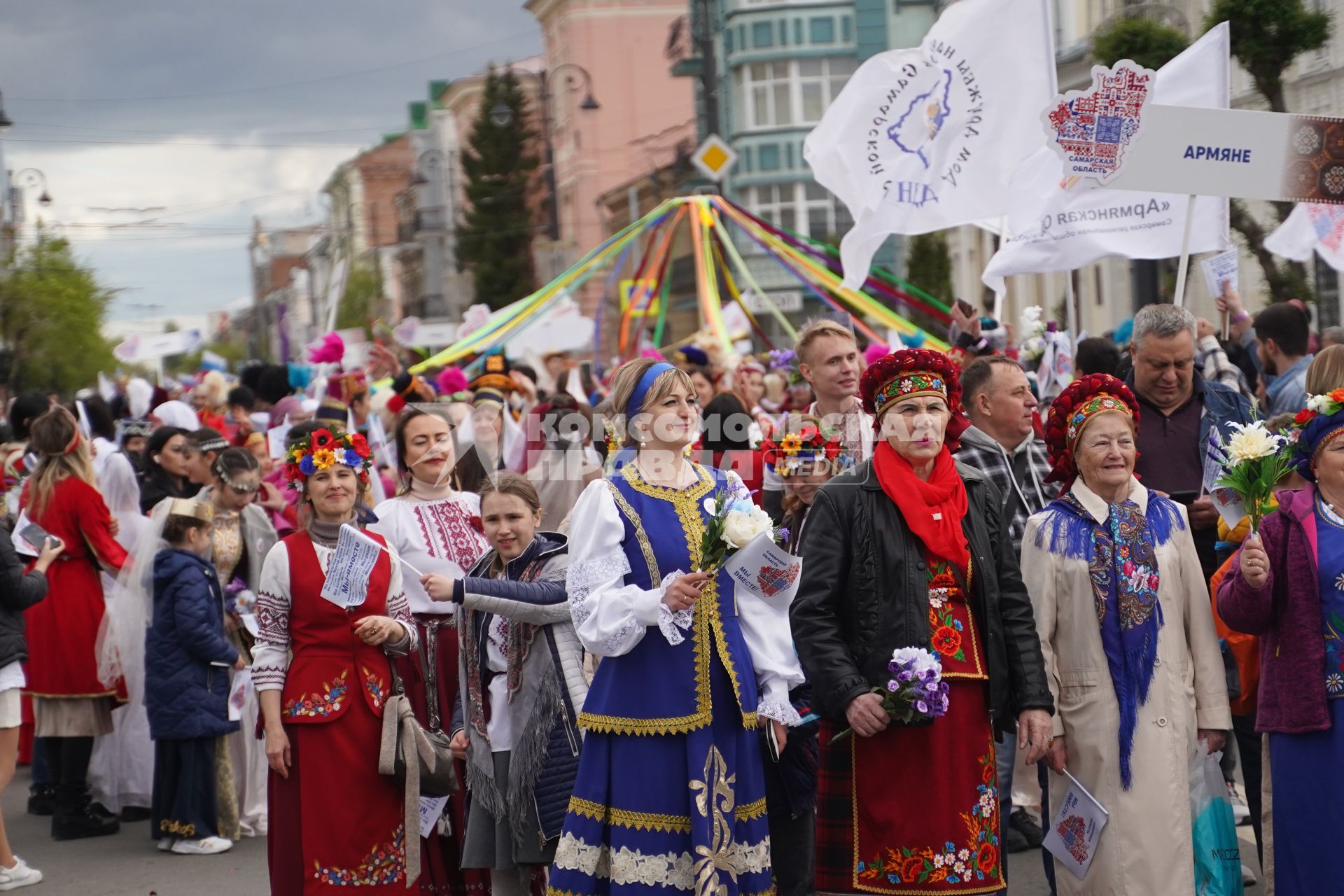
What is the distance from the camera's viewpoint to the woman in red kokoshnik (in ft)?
20.1

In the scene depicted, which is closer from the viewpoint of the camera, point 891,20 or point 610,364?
point 610,364

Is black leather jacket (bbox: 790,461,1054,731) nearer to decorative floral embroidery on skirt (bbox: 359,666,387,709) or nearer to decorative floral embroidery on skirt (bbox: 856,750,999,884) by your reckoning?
decorative floral embroidery on skirt (bbox: 856,750,999,884)

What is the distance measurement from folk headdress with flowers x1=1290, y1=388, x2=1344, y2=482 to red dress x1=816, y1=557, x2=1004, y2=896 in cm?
122

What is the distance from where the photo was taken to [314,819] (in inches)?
242

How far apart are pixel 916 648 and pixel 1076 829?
0.95 m

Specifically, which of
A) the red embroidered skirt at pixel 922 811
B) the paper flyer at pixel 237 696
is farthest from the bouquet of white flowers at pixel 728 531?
the paper flyer at pixel 237 696

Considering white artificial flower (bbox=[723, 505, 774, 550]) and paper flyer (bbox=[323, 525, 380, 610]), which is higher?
white artificial flower (bbox=[723, 505, 774, 550])

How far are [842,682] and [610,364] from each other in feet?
64.0

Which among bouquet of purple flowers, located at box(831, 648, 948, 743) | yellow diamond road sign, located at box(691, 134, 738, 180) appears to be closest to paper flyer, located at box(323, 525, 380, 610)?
bouquet of purple flowers, located at box(831, 648, 948, 743)

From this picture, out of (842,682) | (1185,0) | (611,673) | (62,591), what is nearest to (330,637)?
(611,673)

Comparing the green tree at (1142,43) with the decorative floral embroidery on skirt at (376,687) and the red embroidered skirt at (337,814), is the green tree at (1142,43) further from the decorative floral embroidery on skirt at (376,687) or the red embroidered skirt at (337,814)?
the red embroidered skirt at (337,814)

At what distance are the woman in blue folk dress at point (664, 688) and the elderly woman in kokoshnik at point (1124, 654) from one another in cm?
98

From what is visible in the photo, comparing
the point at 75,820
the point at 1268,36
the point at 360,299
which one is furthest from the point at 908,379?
the point at 360,299

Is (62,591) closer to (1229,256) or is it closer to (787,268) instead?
(1229,256)
